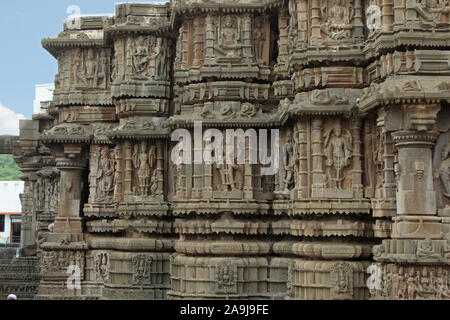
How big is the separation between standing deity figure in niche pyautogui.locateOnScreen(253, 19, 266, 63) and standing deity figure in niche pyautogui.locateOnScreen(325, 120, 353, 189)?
198 inches

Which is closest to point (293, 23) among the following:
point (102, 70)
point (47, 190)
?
point (102, 70)

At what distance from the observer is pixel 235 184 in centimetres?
2259

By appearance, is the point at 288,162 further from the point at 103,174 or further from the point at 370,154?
the point at 103,174

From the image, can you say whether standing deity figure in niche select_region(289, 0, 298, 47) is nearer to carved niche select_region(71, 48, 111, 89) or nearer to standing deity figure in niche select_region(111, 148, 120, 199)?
standing deity figure in niche select_region(111, 148, 120, 199)

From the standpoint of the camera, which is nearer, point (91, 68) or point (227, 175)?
point (227, 175)

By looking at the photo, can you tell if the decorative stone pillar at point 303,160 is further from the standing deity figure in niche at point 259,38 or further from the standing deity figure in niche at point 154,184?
the standing deity figure in niche at point 154,184

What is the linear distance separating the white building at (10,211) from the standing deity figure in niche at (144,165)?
4364 centimetres

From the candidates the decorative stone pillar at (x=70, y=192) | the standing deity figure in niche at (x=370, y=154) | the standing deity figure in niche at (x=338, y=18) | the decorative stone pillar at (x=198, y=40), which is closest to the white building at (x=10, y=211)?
the decorative stone pillar at (x=70, y=192)

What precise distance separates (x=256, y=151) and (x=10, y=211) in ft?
164

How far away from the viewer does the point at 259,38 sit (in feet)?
77.8

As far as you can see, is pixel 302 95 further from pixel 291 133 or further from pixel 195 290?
pixel 195 290

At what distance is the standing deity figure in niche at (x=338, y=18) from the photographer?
19891mm

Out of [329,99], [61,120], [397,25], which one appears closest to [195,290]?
[329,99]

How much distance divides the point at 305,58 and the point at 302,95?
1016 mm
